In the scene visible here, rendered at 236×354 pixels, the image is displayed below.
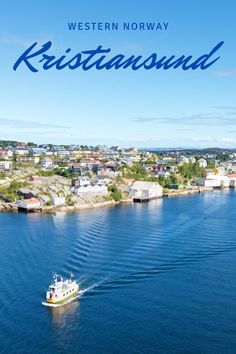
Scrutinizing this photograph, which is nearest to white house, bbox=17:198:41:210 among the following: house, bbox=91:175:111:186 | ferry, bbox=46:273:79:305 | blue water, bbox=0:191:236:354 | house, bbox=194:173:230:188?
blue water, bbox=0:191:236:354

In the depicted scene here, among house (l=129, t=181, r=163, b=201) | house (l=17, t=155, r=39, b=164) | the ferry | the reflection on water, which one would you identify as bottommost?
the reflection on water

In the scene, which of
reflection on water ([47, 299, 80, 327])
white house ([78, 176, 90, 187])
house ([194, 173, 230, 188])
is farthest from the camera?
house ([194, 173, 230, 188])

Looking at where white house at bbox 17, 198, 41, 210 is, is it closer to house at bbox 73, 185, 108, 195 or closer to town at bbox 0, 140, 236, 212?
town at bbox 0, 140, 236, 212

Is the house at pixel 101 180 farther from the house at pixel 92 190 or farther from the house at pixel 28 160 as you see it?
the house at pixel 28 160

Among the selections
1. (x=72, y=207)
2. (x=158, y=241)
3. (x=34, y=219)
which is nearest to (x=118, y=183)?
(x=72, y=207)

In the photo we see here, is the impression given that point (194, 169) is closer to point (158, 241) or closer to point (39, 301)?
point (158, 241)

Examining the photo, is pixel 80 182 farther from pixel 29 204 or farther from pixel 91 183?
pixel 29 204

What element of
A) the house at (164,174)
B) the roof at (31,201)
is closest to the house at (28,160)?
the house at (164,174)
